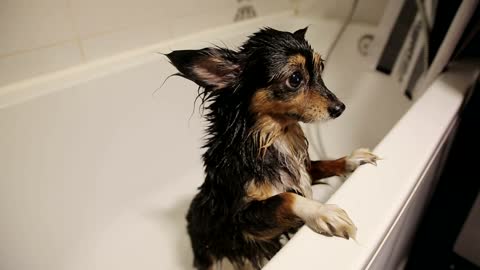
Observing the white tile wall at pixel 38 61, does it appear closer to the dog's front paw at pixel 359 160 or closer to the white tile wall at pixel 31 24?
the white tile wall at pixel 31 24

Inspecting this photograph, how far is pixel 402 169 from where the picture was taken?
65 centimetres

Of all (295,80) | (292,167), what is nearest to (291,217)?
(292,167)

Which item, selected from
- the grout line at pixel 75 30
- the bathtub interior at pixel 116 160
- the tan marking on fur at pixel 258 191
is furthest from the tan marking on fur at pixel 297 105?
the grout line at pixel 75 30

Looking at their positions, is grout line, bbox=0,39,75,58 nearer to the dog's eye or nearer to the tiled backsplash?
the tiled backsplash

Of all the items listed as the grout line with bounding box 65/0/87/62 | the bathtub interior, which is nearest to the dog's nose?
the bathtub interior

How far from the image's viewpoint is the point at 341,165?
670 mm

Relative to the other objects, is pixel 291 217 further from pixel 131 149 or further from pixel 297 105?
pixel 131 149

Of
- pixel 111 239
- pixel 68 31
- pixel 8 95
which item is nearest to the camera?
pixel 8 95

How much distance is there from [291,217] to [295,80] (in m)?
0.22

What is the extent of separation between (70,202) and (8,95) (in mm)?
359

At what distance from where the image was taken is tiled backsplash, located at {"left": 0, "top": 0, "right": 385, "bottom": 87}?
35.5 inches

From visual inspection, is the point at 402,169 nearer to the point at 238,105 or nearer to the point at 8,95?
the point at 238,105

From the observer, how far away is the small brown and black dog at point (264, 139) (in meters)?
0.52

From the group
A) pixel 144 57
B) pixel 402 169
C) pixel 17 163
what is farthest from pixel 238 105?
pixel 17 163
